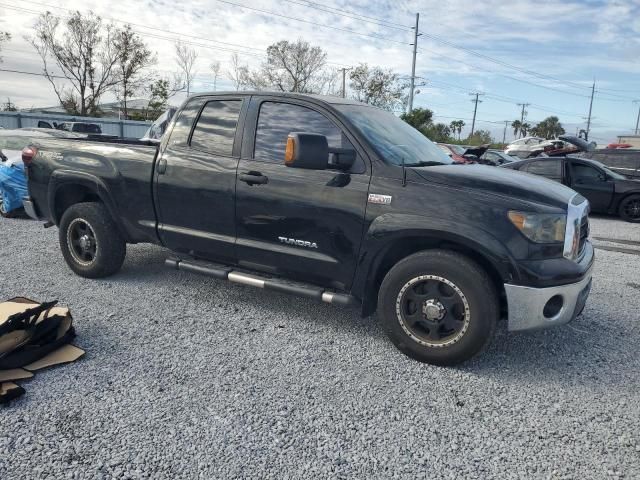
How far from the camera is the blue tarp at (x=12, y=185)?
8.55 meters

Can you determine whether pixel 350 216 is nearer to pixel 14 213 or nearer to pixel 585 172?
pixel 14 213

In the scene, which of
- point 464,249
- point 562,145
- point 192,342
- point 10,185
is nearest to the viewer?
point 464,249

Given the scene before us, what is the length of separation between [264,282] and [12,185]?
687 cm

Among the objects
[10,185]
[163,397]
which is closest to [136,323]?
[163,397]

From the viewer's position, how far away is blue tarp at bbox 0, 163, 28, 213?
8.55 m

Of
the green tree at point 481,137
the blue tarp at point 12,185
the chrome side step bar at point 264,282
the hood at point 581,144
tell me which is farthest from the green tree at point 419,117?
the chrome side step bar at point 264,282

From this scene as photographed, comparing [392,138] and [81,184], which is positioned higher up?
[392,138]

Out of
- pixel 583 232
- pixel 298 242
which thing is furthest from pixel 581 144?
pixel 298 242

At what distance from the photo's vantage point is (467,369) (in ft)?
11.4

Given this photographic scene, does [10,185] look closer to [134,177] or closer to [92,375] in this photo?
[134,177]

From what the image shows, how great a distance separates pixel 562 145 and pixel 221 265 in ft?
53.0

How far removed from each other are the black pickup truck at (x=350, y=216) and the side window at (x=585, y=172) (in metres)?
8.81

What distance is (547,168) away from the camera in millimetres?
11812

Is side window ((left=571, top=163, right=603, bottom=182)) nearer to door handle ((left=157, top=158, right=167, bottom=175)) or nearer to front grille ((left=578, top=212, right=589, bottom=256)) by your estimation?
front grille ((left=578, top=212, right=589, bottom=256))
